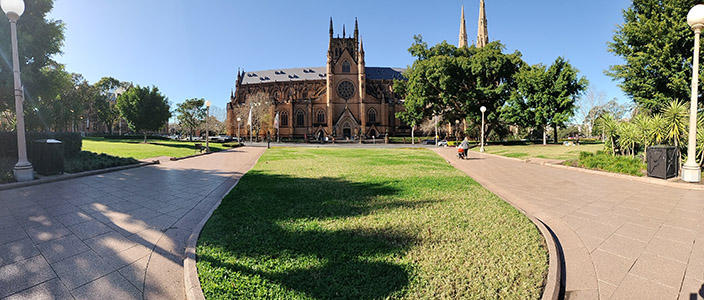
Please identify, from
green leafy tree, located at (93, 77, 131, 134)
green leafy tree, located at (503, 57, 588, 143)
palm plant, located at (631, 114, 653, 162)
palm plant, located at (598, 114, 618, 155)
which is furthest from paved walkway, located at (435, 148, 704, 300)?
green leafy tree, located at (93, 77, 131, 134)

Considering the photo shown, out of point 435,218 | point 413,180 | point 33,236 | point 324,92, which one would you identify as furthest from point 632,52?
point 324,92

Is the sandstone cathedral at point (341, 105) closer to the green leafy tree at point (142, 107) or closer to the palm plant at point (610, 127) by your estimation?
the green leafy tree at point (142, 107)

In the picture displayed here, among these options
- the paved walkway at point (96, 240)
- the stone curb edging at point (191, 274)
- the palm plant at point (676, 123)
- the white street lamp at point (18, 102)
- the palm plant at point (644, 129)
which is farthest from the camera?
the palm plant at point (644, 129)

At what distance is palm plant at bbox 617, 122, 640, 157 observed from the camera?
10515 mm

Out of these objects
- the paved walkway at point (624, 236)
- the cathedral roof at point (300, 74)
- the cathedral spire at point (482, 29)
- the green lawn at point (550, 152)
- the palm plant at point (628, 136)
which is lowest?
the paved walkway at point (624, 236)

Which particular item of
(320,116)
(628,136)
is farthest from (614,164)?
(320,116)

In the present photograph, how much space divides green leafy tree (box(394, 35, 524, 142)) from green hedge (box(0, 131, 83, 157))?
1185 inches

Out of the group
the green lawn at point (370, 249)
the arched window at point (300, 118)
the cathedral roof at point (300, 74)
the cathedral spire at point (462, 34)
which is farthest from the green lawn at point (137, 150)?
the cathedral spire at point (462, 34)

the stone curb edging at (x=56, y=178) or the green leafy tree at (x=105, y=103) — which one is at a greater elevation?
the green leafy tree at (x=105, y=103)

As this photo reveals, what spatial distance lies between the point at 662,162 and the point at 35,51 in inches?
971

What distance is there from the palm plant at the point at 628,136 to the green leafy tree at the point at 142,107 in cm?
4525

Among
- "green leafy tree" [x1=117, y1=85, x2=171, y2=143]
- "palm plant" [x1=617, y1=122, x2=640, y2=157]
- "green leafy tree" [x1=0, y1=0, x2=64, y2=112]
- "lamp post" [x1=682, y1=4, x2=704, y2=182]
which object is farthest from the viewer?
"green leafy tree" [x1=117, y1=85, x2=171, y2=143]

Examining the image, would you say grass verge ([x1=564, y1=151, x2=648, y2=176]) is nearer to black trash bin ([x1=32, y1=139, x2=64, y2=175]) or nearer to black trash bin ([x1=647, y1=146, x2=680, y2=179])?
black trash bin ([x1=647, y1=146, x2=680, y2=179])

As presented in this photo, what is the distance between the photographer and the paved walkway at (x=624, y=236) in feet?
8.42
